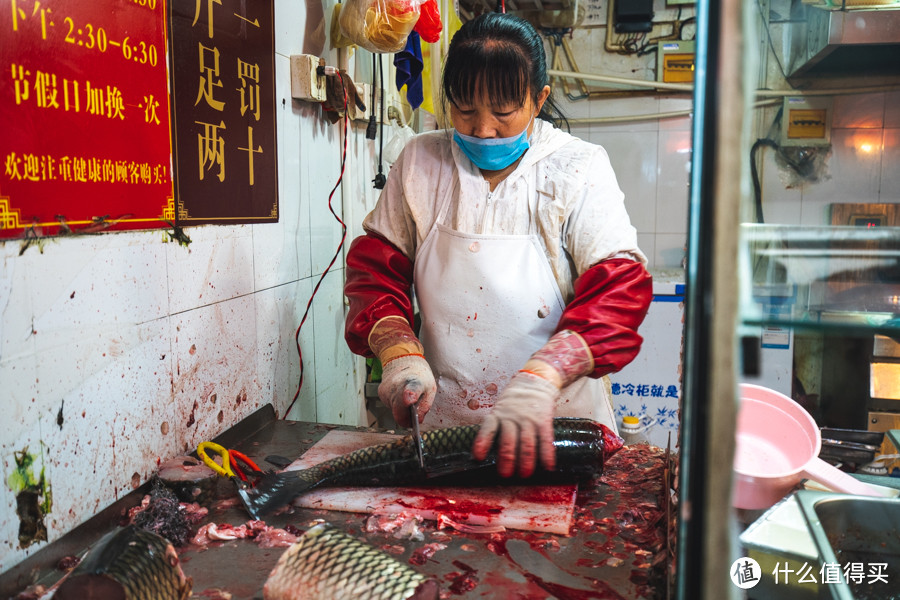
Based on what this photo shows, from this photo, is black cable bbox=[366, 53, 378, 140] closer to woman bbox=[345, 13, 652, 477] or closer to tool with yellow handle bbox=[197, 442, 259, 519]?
woman bbox=[345, 13, 652, 477]

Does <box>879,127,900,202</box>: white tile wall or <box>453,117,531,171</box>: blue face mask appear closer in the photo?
<box>453,117,531,171</box>: blue face mask

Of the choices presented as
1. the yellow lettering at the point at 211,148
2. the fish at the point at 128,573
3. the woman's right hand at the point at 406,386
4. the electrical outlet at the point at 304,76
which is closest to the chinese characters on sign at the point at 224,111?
the yellow lettering at the point at 211,148

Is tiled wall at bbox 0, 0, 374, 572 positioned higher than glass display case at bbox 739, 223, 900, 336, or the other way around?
glass display case at bbox 739, 223, 900, 336

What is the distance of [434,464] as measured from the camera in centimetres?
177

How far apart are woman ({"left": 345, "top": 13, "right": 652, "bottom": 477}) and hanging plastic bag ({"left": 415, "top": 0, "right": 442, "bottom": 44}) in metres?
0.92

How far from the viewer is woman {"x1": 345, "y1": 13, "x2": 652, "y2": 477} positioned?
1962 mm

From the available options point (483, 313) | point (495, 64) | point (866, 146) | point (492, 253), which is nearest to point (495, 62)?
point (495, 64)

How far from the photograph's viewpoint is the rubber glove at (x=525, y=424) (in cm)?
160

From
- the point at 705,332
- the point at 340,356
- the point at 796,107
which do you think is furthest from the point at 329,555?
the point at 796,107

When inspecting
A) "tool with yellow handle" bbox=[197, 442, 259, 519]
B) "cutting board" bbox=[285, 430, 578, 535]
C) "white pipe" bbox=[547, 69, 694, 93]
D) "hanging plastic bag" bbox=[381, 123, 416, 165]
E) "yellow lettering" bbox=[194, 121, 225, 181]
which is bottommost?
"cutting board" bbox=[285, 430, 578, 535]

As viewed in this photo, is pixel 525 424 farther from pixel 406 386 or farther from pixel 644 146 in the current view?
pixel 644 146

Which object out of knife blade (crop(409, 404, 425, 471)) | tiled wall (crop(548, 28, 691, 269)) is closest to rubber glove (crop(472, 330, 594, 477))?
knife blade (crop(409, 404, 425, 471))

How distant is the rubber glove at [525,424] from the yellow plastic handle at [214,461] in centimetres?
66

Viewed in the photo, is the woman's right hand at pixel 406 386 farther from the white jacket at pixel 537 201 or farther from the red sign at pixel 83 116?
the red sign at pixel 83 116
